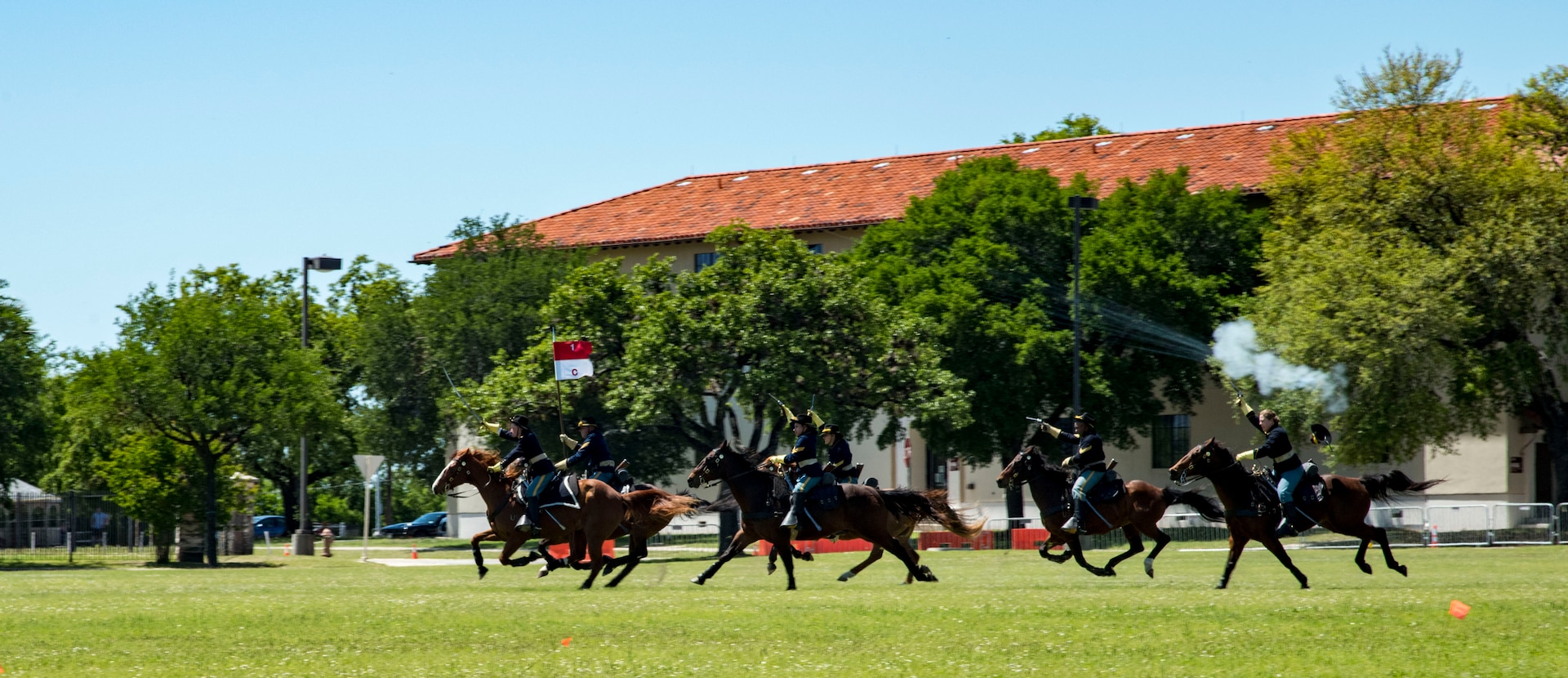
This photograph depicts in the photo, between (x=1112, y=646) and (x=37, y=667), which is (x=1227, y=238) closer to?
(x=1112, y=646)

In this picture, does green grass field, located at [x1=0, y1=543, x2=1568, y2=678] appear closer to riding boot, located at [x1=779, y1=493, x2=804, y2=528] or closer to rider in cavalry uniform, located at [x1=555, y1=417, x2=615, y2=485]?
riding boot, located at [x1=779, y1=493, x2=804, y2=528]

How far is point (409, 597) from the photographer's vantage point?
2153 centimetres

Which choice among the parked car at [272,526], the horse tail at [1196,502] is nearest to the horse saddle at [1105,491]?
the horse tail at [1196,502]

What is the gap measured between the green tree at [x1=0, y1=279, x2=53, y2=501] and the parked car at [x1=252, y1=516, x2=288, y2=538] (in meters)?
33.8

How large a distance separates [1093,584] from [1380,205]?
28.6 metres

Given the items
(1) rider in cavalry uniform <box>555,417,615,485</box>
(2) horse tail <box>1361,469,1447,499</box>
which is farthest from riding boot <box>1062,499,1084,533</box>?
(1) rider in cavalry uniform <box>555,417,615,485</box>

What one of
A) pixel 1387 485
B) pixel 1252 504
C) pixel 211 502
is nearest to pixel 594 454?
pixel 1252 504

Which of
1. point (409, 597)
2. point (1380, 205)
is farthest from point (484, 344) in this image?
point (409, 597)

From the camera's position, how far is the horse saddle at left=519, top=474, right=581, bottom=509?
24000 mm

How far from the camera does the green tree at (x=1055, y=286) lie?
52969 mm

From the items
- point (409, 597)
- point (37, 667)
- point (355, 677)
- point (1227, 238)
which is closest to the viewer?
point (355, 677)

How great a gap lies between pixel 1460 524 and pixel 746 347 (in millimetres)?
18560

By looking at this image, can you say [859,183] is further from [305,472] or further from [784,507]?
[784,507]

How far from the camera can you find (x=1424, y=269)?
148ft
